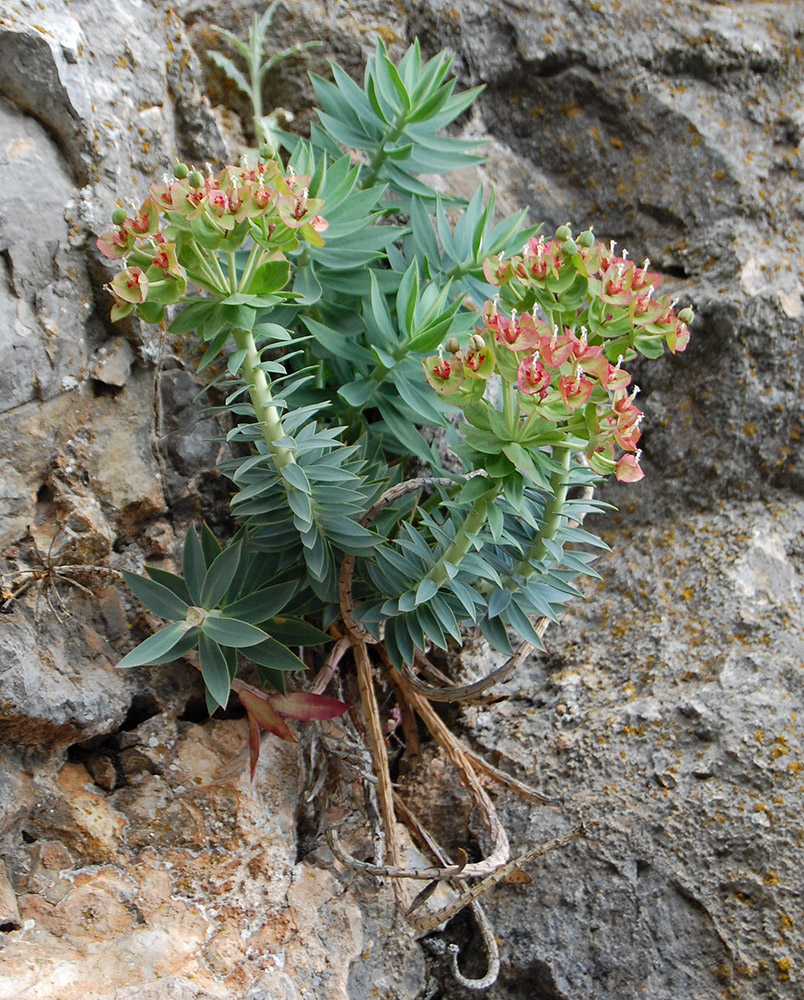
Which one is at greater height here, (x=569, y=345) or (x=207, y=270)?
(x=569, y=345)

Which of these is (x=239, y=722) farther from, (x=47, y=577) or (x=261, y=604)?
(x=47, y=577)

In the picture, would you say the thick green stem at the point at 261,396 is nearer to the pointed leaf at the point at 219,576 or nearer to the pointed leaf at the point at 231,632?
the pointed leaf at the point at 219,576

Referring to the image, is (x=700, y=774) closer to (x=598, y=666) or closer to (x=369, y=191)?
(x=598, y=666)

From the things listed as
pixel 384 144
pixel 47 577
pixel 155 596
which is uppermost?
pixel 384 144

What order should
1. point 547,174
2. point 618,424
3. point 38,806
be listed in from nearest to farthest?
point 618,424 → point 38,806 → point 547,174

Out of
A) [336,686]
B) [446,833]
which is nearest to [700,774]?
[446,833]

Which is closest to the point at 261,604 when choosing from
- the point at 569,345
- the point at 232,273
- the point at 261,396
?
the point at 261,396

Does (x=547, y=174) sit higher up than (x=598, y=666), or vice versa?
(x=547, y=174)
